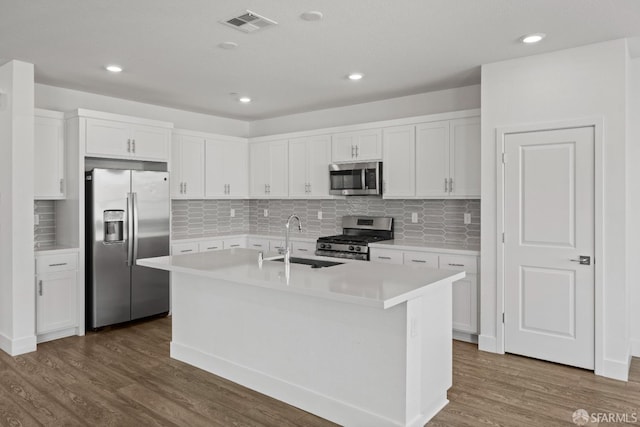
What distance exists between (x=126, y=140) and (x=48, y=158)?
2.62ft

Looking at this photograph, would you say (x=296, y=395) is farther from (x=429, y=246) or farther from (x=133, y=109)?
(x=133, y=109)

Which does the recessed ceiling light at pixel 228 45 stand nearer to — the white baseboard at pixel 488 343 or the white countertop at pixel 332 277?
the white countertop at pixel 332 277

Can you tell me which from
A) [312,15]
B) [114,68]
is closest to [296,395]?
[312,15]

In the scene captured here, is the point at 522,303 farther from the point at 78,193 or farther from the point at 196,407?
the point at 78,193

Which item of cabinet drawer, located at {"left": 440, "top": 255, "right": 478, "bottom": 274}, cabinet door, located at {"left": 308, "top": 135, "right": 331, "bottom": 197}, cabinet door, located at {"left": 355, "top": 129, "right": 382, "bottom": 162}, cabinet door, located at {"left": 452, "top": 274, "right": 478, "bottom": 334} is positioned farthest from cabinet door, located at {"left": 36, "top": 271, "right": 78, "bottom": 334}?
cabinet door, located at {"left": 452, "top": 274, "right": 478, "bottom": 334}

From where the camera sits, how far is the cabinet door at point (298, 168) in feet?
19.6

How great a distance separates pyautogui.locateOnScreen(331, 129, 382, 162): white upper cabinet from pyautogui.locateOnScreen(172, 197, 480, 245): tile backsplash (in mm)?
603

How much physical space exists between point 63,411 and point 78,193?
2.39m

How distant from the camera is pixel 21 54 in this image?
3.84 metres

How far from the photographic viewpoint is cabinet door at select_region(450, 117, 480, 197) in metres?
4.52

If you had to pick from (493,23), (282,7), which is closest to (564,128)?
(493,23)

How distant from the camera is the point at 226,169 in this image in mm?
6355

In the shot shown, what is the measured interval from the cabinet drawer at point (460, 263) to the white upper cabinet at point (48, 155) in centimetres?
409

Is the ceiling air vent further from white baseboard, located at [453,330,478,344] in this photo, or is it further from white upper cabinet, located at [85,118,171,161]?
white baseboard, located at [453,330,478,344]
